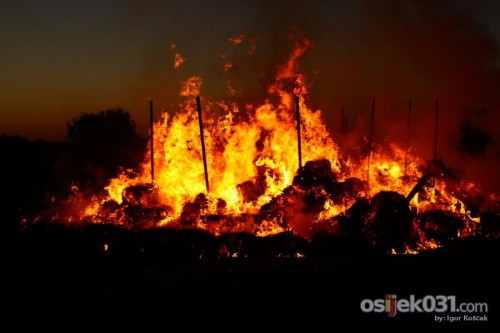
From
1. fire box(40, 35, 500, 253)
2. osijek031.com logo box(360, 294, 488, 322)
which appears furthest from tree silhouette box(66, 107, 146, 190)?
osijek031.com logo box(360, 294, 488, 322)

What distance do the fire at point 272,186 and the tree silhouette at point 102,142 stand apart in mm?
21559

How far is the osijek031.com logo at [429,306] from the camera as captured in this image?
7.32 metres

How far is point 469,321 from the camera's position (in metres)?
7.09

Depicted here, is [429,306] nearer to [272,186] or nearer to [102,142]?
[272,186]

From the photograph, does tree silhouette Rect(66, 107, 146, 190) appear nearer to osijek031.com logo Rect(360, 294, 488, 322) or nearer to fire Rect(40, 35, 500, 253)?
fire Rect(40, 35, 500, 253)

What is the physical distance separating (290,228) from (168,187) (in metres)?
4.98

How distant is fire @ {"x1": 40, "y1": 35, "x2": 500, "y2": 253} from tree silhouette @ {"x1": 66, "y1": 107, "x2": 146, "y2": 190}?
21.6 metres

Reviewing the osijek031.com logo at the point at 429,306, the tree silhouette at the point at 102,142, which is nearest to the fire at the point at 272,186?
the osijek031.com logo at the point at 429,306

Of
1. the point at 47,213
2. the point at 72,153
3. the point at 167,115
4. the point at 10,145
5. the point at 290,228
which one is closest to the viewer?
the point at 290,228

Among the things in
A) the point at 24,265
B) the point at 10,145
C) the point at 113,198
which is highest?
the point at 10,145

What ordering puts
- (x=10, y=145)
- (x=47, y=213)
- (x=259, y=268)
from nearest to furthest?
(x=259, y=268), (x=47, y=213), (x=10, y=145)

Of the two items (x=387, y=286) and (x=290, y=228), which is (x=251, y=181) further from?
(x=387, y=286)

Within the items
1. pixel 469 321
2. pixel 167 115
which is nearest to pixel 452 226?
pixel 469 321

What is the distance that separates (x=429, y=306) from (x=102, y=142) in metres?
42.1
